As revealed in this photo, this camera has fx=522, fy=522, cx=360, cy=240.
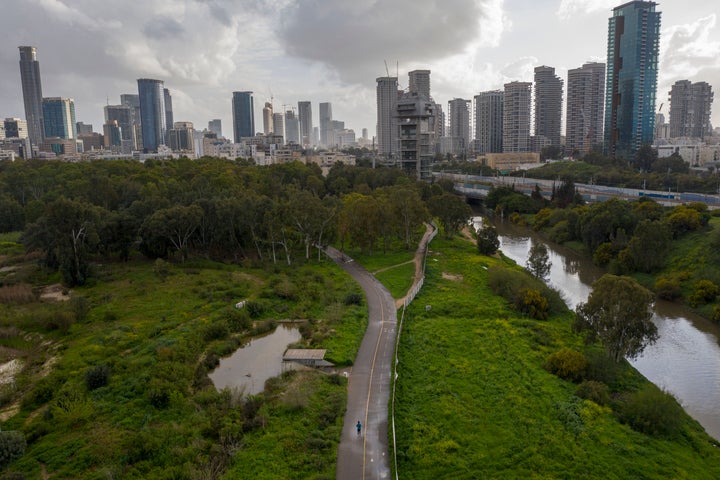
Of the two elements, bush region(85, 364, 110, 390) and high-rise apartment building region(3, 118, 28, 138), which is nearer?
bush region(85, 364, 110, 390)

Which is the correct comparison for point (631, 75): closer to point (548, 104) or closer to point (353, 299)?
point (548, 104)

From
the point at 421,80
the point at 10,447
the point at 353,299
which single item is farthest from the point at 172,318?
the point at 421,80

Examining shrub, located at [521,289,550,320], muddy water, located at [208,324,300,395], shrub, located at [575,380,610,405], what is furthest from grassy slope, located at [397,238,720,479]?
muddy water, located at [208,324,300,395]

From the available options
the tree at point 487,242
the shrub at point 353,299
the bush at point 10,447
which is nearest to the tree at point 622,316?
the shrub at point 353,299

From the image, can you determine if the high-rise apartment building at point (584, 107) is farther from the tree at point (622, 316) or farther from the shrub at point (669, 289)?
the tree at point (622, 316)

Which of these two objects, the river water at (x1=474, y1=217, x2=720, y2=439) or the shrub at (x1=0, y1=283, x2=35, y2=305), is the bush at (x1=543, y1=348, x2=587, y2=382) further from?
the shrub at (x1=0, y1=283, x2=35, y2=305)

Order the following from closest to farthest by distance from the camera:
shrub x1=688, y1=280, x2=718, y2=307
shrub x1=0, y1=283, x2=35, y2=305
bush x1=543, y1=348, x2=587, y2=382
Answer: bush x1=543, y1=348, x2=587, y2=382 → shrub x1=0, y1=283, x2=35, y2=305 → shrub x1=688, y1=280, x2=718, y2=307
